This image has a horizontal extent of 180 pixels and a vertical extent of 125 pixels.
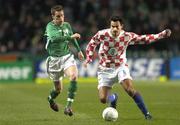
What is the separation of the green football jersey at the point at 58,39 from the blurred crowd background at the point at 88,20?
15913 mm

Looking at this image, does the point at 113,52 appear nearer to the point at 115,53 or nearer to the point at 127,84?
the point at 115,53

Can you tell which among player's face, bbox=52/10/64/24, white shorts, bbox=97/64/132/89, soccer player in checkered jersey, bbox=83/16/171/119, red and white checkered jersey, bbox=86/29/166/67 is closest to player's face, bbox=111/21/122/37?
soccer player in checkered jersey, bbox=83/16/171/119

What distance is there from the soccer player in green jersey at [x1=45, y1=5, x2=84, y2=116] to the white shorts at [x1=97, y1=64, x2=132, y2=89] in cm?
63

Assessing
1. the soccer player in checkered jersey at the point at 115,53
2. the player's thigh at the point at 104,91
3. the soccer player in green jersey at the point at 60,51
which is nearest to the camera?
the soccer player in checkered jersey at the point at 115,53

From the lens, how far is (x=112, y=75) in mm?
13195

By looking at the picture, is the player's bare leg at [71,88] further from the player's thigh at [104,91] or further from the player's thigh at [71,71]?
the player's thigh at [104,91]

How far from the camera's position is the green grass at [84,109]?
12.8 m

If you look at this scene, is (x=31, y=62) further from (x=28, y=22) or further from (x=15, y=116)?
(x=15, y=116)

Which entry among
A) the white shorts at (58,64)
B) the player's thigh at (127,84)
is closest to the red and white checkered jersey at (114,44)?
the player's thigh at (127,84)

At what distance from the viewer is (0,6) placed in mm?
32750

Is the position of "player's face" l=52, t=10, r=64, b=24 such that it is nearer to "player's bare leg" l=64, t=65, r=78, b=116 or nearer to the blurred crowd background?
"player's bare leg" l=64, t=65, r=78, b=116

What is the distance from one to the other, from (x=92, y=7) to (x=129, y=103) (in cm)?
1482

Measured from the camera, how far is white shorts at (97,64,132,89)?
42.5 ft

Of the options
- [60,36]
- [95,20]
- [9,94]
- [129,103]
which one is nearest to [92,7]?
[95,20]
